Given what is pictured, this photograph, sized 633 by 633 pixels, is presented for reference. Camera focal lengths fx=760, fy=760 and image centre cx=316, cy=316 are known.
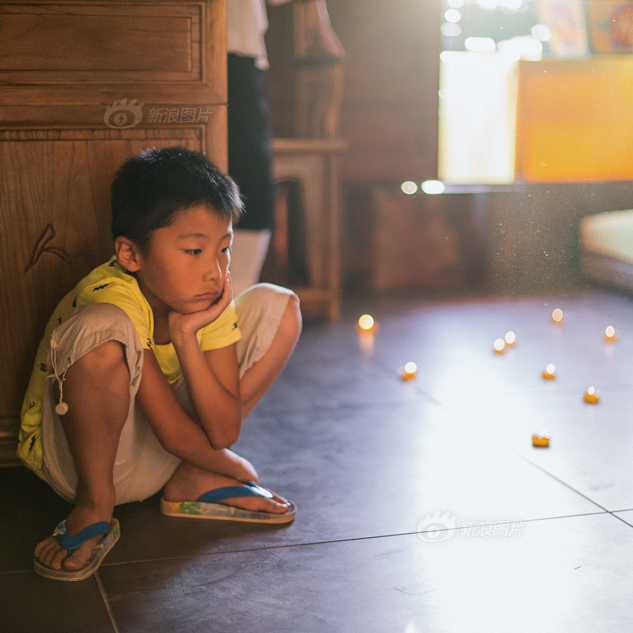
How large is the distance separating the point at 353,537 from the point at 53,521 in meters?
0.48

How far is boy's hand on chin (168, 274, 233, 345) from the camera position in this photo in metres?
1.12

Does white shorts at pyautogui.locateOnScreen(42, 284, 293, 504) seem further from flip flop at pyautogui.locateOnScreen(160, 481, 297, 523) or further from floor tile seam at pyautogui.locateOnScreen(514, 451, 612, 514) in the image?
floor tile seam at pyautogui.locateOnScreen(514, 451, 612, 514)

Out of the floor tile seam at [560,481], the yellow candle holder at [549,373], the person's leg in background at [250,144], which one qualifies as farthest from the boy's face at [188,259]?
the yellow candle holder at [549,373]

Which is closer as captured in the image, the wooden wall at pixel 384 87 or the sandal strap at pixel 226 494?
the sandal strap at pixel 226 494

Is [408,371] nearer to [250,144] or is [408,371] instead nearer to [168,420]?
[250,144]

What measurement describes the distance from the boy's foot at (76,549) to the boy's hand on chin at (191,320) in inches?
10.8

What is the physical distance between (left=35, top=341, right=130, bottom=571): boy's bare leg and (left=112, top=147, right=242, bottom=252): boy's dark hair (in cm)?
19

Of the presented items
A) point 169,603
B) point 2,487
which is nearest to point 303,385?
point 2,487

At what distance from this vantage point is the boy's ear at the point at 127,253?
114cm

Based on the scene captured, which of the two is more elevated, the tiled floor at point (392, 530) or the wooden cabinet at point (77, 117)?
the wooden cabinet at point (77, 117)

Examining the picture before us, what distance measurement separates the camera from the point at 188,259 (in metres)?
1.11

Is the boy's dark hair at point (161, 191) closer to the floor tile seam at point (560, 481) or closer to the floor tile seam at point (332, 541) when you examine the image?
the floor tile seam at point (332, 541)

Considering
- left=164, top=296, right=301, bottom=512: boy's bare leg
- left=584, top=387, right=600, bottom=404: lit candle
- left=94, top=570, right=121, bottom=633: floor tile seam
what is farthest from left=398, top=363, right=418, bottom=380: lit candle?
left=94, top=570, right=121, bottom=633: floor tile seam

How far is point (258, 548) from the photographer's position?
1.13 metres
